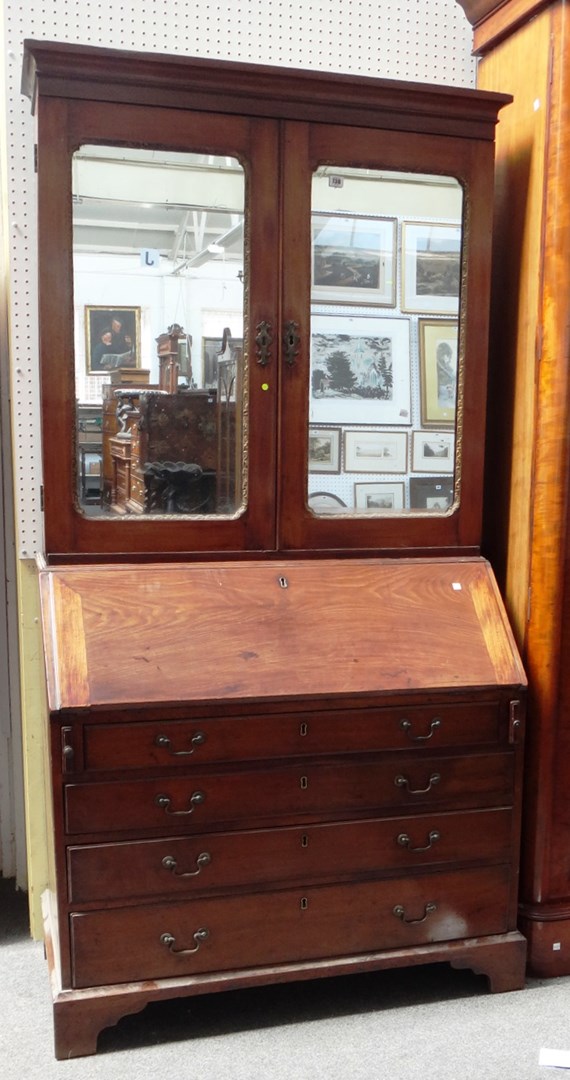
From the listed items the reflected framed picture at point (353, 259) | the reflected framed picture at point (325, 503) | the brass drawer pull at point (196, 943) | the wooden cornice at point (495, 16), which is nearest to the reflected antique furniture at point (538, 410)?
the wooden cornice at point (495, 16)

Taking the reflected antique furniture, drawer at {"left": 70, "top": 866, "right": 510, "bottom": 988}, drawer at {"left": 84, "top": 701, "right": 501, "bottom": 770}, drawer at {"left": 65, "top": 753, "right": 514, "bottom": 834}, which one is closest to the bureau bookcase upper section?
the reflected antique furniture

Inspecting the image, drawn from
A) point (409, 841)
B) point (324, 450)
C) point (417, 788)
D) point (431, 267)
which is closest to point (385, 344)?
point (431, 267)

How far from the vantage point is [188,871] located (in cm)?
207

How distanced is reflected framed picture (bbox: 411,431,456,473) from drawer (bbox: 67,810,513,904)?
2.79 ft

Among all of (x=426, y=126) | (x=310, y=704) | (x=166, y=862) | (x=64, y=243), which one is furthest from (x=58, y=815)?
(x=426, y=126)

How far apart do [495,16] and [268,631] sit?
1.70m

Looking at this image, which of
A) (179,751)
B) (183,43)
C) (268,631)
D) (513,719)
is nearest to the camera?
(179,751)

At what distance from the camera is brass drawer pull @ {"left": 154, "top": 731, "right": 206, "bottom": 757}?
2008 millimetres

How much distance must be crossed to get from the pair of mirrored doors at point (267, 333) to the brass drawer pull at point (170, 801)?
0.57 meters

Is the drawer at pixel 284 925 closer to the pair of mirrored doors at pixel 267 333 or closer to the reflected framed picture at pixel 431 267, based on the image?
the pair of mirrored doors at pixel 267 333

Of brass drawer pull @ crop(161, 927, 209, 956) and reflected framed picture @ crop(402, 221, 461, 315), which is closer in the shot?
brass drawer pull @ crop(161, 927, 209, 956)

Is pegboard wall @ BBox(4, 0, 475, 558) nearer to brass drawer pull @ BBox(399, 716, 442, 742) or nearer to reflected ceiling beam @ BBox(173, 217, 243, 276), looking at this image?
reflected ceiling beam @ BBox(173, 217, 243, 276)

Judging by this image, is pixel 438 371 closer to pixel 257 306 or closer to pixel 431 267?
pixel 431 267

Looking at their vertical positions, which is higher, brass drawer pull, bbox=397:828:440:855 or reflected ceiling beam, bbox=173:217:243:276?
reflected ceiling beam, bbox=173:217:243:276
